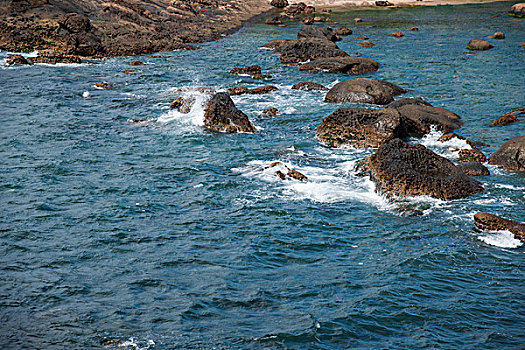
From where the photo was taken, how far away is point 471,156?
52.4 ft

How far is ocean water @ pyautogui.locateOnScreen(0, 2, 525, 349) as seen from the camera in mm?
8148

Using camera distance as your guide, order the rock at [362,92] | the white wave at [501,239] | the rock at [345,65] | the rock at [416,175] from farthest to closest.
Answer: the rock at [345,65], the rock at [362,92], the rock at [416,175], the white wave at [501,239]

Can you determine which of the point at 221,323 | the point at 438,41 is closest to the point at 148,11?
the point at 438,41

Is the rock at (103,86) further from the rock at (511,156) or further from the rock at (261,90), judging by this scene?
the rock at (511,156)

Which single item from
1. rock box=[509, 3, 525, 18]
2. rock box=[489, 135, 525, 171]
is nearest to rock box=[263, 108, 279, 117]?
rock box=[489, 135, 525, 171]

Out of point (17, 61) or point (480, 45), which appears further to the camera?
point (480, 45)

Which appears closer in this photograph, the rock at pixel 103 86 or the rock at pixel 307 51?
the rock at pixel 103 86

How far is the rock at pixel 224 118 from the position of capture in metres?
19.1

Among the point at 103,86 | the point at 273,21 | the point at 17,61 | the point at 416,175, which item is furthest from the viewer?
the point at 273,21

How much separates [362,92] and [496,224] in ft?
41.7

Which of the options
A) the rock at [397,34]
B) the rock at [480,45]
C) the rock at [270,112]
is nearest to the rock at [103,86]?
the rock at [270,112]

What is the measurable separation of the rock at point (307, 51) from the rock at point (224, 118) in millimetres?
15197

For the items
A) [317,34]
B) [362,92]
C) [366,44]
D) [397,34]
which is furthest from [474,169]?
[397,34]

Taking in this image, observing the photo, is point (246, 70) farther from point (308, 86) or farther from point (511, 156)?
point (511, 156)
